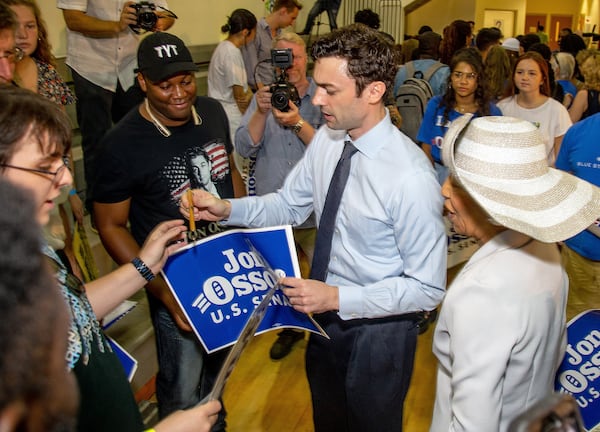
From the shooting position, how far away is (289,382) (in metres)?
3.11

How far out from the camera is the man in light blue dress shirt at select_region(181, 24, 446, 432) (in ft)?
5.61

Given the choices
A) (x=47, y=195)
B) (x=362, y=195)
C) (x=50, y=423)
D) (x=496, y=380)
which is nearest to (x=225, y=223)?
(x=362, y=195)

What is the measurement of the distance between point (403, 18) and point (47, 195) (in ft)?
38.0

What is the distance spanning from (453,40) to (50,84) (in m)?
4.29

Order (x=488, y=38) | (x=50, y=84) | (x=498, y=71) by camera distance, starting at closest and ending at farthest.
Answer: (x=50, y=84), (x=498, y=71), (x=488, y=38)

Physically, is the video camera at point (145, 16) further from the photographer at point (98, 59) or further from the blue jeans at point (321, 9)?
the blue jeans at point (321, 9)

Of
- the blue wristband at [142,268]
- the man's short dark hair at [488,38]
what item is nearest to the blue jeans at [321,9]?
the man's short dark hair at [488,38]

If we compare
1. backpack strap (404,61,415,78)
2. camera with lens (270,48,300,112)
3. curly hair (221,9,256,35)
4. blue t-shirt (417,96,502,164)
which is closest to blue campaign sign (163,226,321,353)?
camera with lens (270,48,300,112)

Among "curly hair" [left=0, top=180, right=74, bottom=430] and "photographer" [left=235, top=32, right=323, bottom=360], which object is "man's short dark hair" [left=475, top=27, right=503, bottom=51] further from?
"curly hair" [left=0, top=180, right=74, bottom=430]

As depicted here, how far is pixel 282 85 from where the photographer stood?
276 cm

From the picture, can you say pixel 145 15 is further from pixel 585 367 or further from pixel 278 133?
pixel 585 367

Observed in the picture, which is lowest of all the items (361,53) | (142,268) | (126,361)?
(126,361)

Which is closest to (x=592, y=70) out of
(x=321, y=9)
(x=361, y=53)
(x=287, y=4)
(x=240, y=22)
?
(x=287, y=4)

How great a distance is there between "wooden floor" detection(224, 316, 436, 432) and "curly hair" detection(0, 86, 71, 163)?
6.52 feet
